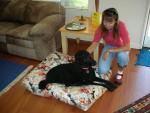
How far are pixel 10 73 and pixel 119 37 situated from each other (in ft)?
4.63

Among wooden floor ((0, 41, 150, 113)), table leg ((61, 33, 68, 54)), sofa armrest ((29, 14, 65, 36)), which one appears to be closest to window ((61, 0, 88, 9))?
sofa armrest ((29, 14, 65, 36))

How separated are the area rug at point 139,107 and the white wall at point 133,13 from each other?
1068 mm

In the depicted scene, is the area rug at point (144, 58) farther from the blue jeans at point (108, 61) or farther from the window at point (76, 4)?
the window at point (76, 4)

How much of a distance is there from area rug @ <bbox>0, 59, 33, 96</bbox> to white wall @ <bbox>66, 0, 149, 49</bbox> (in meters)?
1.26

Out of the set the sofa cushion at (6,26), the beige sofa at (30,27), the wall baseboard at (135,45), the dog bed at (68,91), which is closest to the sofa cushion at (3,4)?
the beige sofa at (30,27)

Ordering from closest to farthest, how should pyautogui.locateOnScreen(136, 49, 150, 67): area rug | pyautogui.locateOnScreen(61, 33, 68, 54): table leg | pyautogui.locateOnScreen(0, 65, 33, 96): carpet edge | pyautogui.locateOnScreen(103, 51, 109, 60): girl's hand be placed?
pyautogui.locateOnScreen(103, 51, 109, 60): girl's hand < pyautogui.locateOnScreen(0, 65, 33, 96): carpet edge < pyautogui.locateOnScreen(61, 33, 68, 54): table leg < pyautogui.locateOnScreen(136, 49, 150, 67): area rug

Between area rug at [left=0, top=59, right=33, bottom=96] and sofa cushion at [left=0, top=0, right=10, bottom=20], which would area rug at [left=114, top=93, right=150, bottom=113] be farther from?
sofa cushion at [left=0, top=0, right=10, bottom=20]

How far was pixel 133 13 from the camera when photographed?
2.63 metres

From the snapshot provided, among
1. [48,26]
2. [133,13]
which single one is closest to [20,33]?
[48,26]

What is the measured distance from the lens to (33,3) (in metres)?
2.99

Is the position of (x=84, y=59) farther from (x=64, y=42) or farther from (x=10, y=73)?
(x=10, y=73)

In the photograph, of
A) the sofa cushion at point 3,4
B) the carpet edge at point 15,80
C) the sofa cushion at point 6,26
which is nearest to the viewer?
the carpet edge at point 15,80

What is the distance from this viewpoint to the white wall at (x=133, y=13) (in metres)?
2.56

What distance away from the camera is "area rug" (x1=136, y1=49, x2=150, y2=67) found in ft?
8.26
